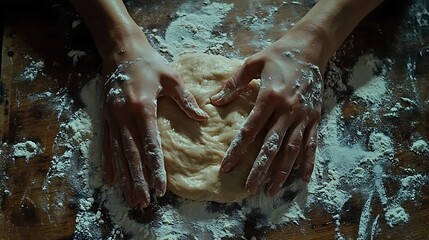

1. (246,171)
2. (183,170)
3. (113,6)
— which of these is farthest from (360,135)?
(113,6)

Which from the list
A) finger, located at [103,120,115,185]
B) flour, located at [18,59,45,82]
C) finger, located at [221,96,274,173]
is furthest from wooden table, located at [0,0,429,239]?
finger, located at [221,96,274,173]

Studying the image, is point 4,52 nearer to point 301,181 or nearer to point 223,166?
point 223,166

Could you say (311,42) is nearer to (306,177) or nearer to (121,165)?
A: (306,177)

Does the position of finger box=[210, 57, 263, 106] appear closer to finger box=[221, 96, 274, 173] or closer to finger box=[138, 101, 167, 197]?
finger box=[221, 96, 274, 173]

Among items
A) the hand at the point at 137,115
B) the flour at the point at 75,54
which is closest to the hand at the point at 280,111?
the hand at the point at 137,115

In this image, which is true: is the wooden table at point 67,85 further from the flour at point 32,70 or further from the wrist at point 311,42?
the wrist at point 311,42

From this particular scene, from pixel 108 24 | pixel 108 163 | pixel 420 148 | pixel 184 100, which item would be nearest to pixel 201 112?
pixel 184 100
